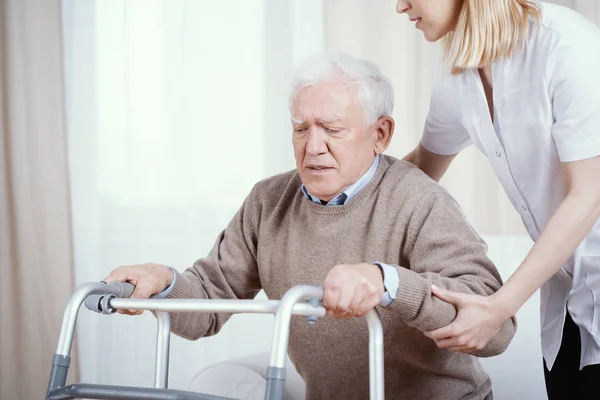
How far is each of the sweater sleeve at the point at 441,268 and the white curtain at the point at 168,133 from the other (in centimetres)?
204

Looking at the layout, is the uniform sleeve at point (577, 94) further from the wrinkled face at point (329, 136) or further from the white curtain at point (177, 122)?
the white curtain at point (177, 122)

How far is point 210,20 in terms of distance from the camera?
363 cm

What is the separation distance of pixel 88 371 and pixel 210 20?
1740 mm

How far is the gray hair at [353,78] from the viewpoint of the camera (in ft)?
5.47

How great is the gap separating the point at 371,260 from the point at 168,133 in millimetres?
2225

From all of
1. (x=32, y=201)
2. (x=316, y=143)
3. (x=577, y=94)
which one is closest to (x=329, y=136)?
(x=316, y=143)

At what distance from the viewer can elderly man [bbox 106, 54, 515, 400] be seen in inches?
62.1

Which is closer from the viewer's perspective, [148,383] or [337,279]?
[337,279]

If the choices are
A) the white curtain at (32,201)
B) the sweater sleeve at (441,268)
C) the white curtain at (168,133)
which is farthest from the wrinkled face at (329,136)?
the white curtain at (32,201)

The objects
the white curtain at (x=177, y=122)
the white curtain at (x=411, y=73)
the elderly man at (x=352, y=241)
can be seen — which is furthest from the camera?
the white curtain at (x=177, y=122)

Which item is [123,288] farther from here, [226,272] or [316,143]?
[316,143]

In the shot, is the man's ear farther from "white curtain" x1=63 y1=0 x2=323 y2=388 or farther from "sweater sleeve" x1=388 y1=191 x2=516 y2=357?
"white curtain" x1=63 y1=0 x2=323 y2=388

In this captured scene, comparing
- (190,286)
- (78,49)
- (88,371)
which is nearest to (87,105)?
(78,49)

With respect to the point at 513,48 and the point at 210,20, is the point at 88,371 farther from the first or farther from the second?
the point at 513,48
